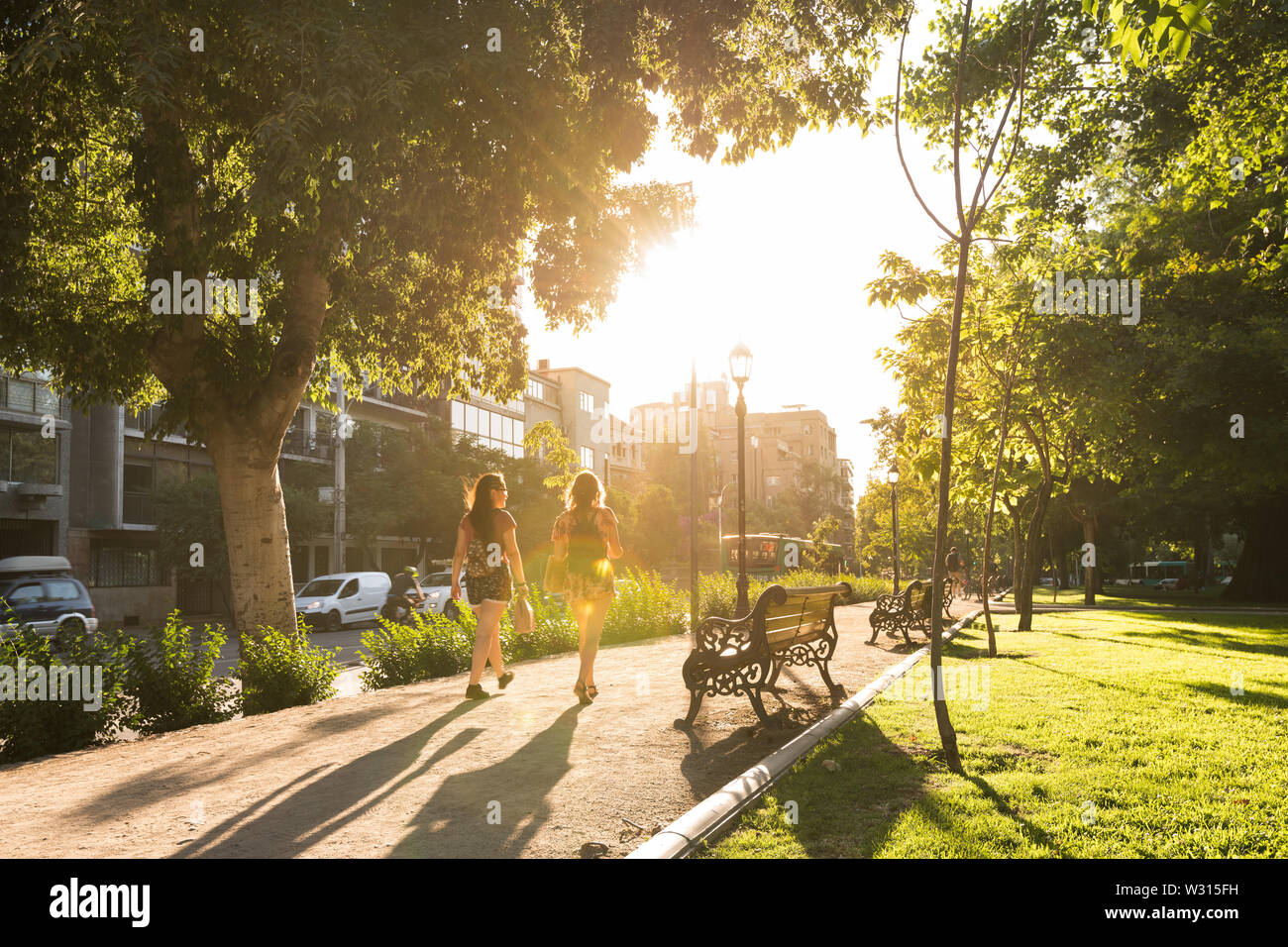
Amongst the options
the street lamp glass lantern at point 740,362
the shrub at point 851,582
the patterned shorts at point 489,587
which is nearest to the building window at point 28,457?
the shrub at point 851,582

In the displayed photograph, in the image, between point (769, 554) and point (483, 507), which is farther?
point (769, 554)

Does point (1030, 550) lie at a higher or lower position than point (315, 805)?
higher

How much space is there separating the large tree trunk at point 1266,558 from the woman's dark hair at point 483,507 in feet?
105

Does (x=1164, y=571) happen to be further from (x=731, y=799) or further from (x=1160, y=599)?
(x=731, y=799)

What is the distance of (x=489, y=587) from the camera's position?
8109mm

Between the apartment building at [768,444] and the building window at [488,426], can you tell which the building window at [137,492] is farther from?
the apartment building at [768,444]

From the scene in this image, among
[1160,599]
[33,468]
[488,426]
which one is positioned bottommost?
[1160,599]

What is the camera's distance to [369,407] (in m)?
46.9

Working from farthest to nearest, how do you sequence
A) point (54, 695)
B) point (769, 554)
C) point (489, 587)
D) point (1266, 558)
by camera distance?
point (769, 554), point (1266, 558), point (489, 587), point (54, 695)

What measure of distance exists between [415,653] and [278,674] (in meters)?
2.26

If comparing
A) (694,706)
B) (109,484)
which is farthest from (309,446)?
(694,706)

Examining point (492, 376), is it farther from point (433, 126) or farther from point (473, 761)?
point (473, 761)

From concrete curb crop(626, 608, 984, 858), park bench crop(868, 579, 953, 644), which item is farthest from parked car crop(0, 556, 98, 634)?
concrete curb crop(626, 608, 984, 858)
